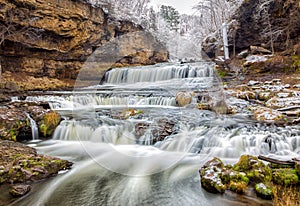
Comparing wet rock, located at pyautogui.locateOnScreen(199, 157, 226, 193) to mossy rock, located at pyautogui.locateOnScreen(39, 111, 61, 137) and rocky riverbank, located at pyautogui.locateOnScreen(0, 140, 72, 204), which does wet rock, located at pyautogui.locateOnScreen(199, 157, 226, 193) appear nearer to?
rocky riverbank, located at pyautogui.locateOnScreen(0, 140, 72, 204)

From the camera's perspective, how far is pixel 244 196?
312cm

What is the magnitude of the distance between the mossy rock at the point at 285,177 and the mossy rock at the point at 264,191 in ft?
0.90

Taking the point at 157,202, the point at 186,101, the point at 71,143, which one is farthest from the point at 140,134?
the point at 186,101

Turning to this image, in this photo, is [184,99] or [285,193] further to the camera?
[184,99]

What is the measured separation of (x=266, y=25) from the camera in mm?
16297

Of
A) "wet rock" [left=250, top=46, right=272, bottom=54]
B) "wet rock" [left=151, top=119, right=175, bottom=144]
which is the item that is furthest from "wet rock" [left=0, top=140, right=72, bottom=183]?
"wet rock" [left=250, top=46, right=272, bottom=54]

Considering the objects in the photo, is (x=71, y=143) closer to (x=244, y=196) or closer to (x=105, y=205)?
(x=105, y=205)

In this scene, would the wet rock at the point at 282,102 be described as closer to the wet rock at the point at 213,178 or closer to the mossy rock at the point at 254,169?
the mossy rock at the point at 254,169

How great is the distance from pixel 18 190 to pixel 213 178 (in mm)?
3208

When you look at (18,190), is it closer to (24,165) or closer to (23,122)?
(24,165)

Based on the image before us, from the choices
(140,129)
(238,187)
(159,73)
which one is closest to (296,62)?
(159,73)

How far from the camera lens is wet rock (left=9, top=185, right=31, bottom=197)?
11.0 feet

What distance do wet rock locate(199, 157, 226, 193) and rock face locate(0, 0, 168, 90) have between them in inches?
514

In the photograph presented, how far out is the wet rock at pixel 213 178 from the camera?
3.32m
